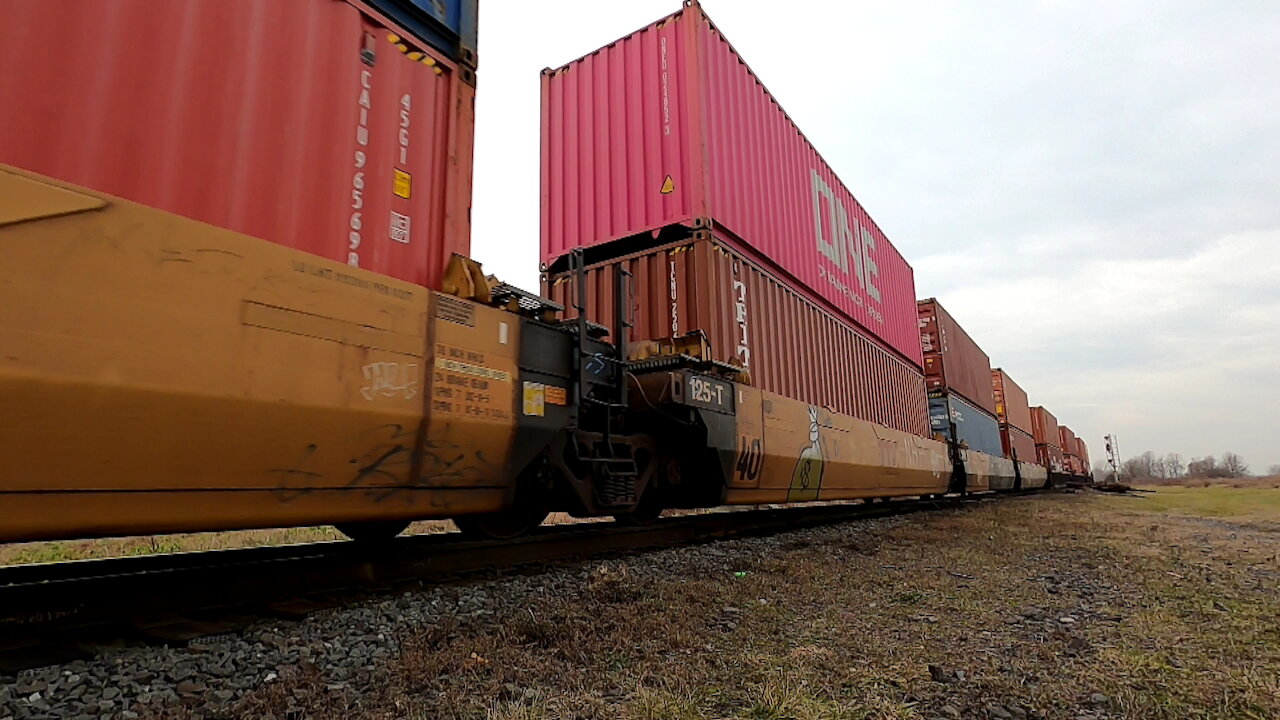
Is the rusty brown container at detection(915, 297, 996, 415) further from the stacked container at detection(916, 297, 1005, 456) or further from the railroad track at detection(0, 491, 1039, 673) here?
the railroad track at detection(0, 491, 1039, 673)

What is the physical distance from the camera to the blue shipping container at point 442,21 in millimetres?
3871

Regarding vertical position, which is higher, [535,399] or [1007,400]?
[1007,400]

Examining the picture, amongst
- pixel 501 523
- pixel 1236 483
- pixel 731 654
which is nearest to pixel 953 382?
pixel 501 523

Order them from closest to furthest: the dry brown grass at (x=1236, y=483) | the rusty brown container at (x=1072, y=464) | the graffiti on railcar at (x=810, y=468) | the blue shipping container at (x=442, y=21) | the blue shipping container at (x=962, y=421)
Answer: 1. the blue shipping container at (x=442, y=21)
2. the graffiti on railcar at (x=810, y=468)
3. the blue shipping container at (x=962, y=421)
4. the rusty brown container at (x=1072, y=464)
5. the dry brown grass at (x=1236, y=483)

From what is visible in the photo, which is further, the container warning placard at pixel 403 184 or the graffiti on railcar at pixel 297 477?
the container warning placard at pixel 403 184

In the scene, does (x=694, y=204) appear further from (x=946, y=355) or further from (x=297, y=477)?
(x=946, y=355)

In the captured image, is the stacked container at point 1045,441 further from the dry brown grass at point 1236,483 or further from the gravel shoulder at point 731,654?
the gravel shoulder at point 731,654

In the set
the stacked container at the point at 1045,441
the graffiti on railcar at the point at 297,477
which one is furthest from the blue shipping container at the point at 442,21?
the stacked container at the point at 1045,441

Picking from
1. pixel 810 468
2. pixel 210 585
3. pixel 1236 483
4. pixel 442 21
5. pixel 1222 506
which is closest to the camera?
pixel 210 585

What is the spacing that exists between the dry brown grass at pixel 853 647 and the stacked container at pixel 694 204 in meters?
3.17

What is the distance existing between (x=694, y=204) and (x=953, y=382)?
12.7m

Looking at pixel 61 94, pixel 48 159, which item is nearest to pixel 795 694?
pixel 48 159

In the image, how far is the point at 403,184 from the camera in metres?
3.74

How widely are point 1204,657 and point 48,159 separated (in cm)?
493
